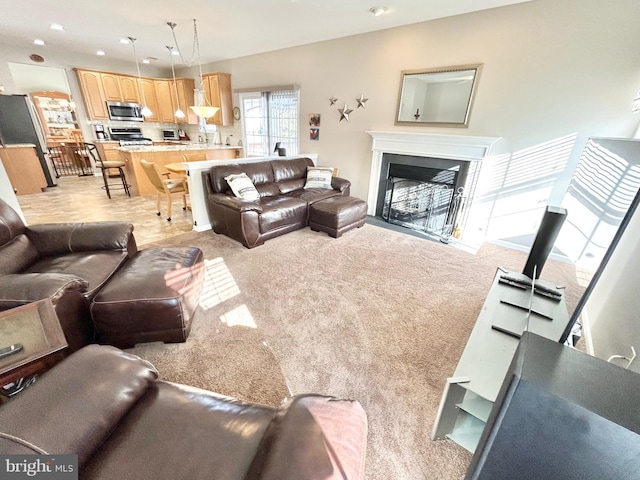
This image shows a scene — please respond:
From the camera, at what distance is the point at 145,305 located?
152 cm

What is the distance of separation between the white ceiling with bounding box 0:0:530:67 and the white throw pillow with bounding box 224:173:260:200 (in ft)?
6.60

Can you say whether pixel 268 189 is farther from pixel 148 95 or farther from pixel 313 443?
pixel 148 95

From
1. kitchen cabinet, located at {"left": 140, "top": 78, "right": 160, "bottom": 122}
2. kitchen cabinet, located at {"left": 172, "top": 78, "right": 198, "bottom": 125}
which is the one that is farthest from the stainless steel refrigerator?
kitchen cabinet, located at {"left": 172, "top": 78, "right": 198, "bottom": 125}

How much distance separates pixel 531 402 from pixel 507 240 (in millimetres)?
3460

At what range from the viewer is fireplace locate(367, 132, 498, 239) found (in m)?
3.44

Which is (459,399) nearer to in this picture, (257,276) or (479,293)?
(479,293)

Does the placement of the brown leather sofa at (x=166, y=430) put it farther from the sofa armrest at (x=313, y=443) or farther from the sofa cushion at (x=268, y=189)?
the sofa cushion at (x=268, y=189)

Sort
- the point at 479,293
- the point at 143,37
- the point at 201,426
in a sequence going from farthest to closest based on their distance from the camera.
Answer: the point at 143,37 < the point at 479,293 < the point at 201,426

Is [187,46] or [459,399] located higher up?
[187,46]

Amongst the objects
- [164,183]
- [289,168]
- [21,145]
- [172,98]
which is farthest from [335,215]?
[172,98]

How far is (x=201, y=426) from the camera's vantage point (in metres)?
0.84

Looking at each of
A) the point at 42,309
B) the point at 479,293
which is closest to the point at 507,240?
the point at 479,293

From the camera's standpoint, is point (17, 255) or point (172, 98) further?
point (172, 98)

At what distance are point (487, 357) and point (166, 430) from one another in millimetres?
1359
